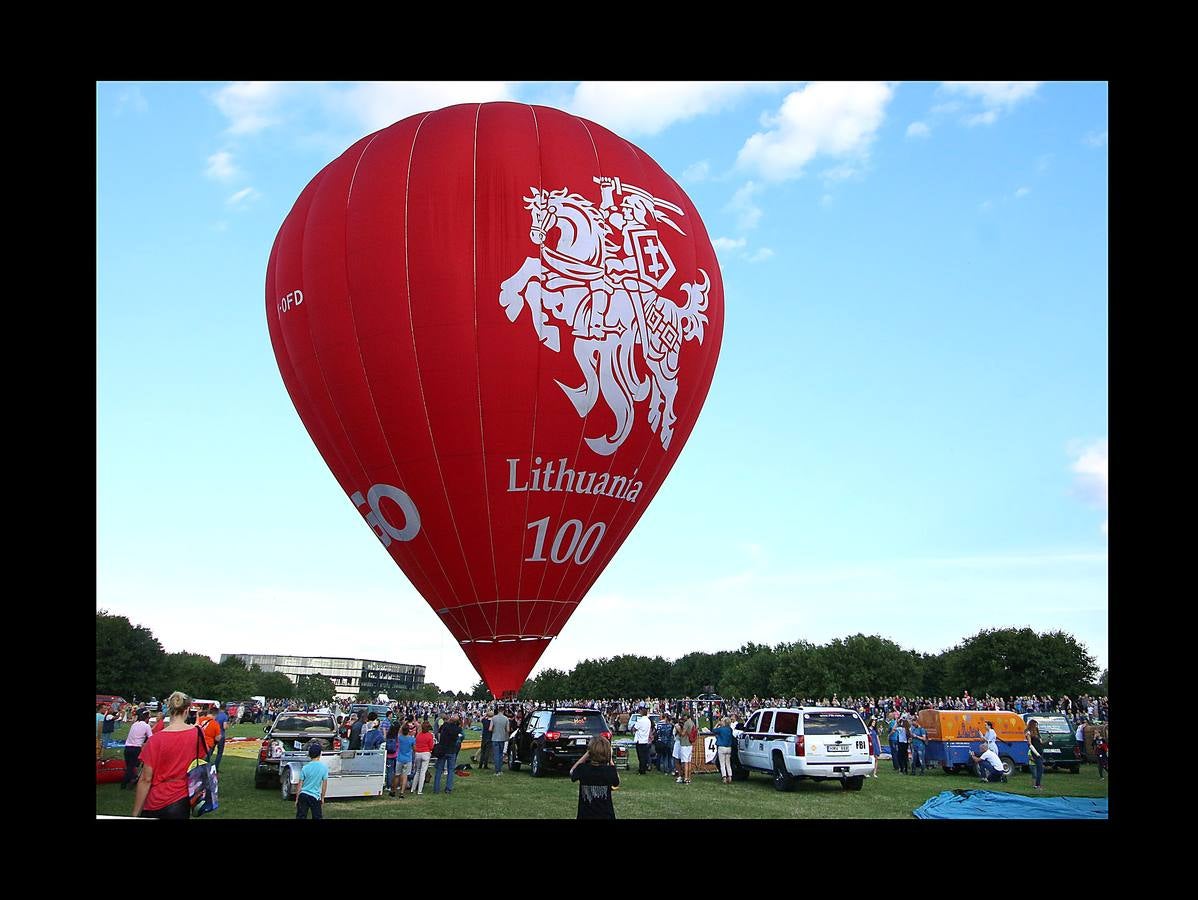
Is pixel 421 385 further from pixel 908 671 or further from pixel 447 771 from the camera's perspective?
pixel 908 671

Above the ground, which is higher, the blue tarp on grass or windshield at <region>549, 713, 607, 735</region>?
windshield at <region>549, 713, 607, 735</region>

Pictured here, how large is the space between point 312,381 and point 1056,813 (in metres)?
14.6

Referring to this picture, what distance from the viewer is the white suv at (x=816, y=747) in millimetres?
17750

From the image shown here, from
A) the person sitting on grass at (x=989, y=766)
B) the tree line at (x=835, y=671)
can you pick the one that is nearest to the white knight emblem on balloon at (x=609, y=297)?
the person sitting on grass at (x=989, y=766)

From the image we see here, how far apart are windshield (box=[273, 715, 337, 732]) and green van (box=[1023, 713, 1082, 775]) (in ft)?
45.3

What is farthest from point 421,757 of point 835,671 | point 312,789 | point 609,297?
point 835,671

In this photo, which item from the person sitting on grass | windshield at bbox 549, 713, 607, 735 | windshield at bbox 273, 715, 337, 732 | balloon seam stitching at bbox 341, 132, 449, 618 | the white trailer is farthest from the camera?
windshield at bbox 549, 713, 607, 735

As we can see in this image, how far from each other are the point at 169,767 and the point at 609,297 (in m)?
12.4

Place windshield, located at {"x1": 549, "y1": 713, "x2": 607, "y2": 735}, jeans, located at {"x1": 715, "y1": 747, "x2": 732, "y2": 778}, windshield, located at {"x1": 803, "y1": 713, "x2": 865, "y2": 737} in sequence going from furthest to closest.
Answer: windshield, located at {"x1": 549, "y1": 713, "x2": 607, "y2": 735} → jeans, located at {"x1": 715, "y1": 747, "x2": 732, "y2": 778} → windshield, located at {"x1": 803, "y1": 713, "x2": 865, "y2": 737}

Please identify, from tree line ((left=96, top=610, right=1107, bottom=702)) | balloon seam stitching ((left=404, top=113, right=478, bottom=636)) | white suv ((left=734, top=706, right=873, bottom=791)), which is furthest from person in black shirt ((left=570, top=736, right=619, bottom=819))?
tree line ((left=96, top=610, right=1107, bottom=702))

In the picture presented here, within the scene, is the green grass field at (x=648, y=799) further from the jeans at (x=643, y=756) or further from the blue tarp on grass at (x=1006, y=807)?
the jeans at (x=643, y=756)

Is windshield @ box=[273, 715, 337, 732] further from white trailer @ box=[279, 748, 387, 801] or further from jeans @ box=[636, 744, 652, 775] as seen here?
jeans @ box=[636, 744, 652, 775]

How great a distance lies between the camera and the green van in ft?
68.0
